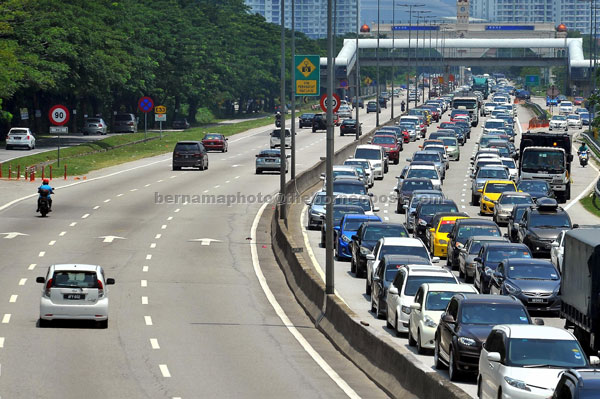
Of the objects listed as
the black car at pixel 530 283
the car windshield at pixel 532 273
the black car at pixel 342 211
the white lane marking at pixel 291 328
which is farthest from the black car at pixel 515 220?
the car windshield at pixel 532 273

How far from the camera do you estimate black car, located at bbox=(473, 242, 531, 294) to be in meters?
35.6

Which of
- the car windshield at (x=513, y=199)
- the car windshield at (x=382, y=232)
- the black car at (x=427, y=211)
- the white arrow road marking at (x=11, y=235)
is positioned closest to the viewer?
the car windshield at (x=382, y=232)

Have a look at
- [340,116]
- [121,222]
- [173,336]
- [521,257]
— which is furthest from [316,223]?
[340,116]

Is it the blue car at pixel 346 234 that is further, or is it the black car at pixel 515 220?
the black car at pixel 515 220

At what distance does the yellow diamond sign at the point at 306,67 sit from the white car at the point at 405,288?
24.3 m

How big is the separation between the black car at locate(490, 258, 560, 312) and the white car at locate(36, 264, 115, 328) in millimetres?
9883

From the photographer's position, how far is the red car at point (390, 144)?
3317 inches

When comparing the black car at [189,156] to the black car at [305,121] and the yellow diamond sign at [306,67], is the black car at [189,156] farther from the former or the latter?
the black car at [305,121]

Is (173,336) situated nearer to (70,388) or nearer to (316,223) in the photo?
(70,388)

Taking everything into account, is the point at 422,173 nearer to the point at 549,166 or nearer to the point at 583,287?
the point at 549,166

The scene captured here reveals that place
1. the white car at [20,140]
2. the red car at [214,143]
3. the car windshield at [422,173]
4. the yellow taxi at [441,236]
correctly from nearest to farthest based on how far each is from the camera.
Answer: the yellow taxi at [441,236], the car windshield at [422,173], the white car at [20,140], the red car at [214,143]

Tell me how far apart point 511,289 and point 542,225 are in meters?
12.0

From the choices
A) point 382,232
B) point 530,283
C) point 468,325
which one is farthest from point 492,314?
point 382,232

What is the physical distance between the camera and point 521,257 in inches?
1417
